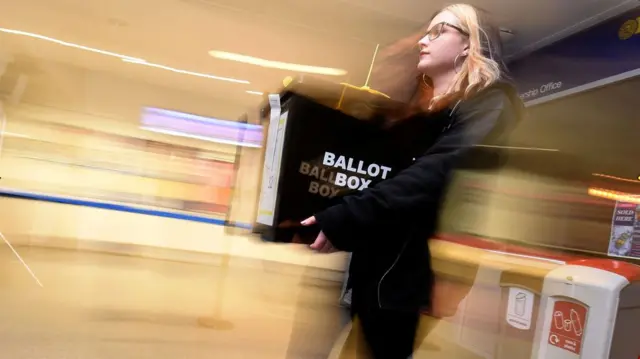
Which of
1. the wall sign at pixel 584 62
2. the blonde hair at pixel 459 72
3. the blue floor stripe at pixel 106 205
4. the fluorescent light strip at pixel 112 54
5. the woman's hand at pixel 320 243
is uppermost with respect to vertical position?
the wall sign at pixel 584 62

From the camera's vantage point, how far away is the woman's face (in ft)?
3.81

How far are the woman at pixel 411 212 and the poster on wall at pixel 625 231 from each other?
1.31 meters

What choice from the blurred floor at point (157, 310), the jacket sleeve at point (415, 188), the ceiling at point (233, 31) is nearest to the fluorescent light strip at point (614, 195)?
the ceiling at point (233, 31)

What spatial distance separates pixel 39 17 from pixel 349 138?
2.06 meters

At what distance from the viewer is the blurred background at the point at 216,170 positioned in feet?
5.95

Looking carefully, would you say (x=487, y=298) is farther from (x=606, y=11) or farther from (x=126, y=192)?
Result: (x=126, y=192)

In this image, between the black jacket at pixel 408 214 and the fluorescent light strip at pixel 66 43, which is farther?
the fluorescent light strip at pixel 66 43

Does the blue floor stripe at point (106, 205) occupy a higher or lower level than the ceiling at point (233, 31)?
lower

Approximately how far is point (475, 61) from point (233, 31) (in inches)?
56.2

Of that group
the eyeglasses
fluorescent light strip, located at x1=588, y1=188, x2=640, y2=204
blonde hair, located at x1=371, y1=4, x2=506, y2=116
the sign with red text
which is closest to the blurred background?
fluorescent light strip, located at x1=588, y1=188, x2=640, y2=204

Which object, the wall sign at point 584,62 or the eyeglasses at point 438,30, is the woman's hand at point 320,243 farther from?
the wall sign at point 584,62

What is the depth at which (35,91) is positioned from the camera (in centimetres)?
298

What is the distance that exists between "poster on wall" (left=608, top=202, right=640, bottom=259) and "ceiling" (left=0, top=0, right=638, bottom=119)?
0.80 meters

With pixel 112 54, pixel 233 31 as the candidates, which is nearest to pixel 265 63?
pixel 233 31
